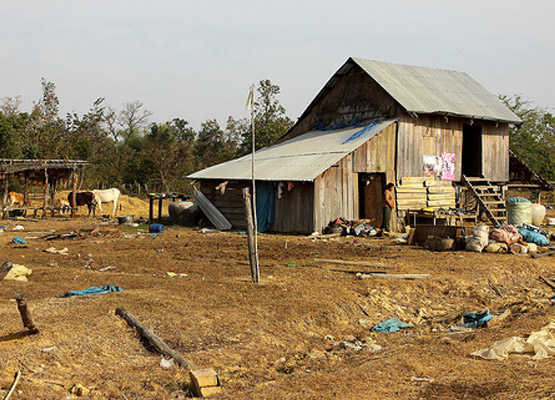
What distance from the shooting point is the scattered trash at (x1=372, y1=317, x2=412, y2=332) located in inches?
409

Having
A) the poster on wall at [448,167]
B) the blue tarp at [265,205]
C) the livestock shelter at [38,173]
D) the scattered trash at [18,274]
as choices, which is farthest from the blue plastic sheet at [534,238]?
the livestock shelter at [38,173]

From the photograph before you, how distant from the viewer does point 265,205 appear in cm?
2288

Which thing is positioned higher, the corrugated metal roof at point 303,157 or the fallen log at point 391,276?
the corrugated metal roof at point 303,157

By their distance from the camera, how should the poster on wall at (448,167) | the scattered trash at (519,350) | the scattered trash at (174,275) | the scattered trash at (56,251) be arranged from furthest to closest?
the poster on wall at (448,167) → the scattered trash at (56,251) → the scattered trash at (174,275) → the scattered trash at (519,350)

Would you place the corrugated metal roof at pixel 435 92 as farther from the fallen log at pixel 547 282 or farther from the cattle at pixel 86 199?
the cattle at pixel 86 199

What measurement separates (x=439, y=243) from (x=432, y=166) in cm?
784

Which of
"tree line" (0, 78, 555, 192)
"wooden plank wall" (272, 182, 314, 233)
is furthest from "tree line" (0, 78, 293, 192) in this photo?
"wooden plank wall" (272, 182, 314, 233)

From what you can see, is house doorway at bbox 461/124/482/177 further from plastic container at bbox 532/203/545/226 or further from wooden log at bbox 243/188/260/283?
wooden log at bbox 243/188/260/283

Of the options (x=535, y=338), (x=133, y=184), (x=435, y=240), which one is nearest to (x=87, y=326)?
(x=535, y=338)

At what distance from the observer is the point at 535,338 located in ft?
29.2

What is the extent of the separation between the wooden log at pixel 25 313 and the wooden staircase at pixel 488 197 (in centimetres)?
1889

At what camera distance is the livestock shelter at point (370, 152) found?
2183cm

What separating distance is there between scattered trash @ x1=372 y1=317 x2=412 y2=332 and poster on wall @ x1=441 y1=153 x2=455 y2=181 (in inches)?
604

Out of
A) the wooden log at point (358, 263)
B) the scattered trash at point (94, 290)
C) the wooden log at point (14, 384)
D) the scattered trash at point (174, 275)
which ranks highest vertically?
the wooden log at point (358, 263)
